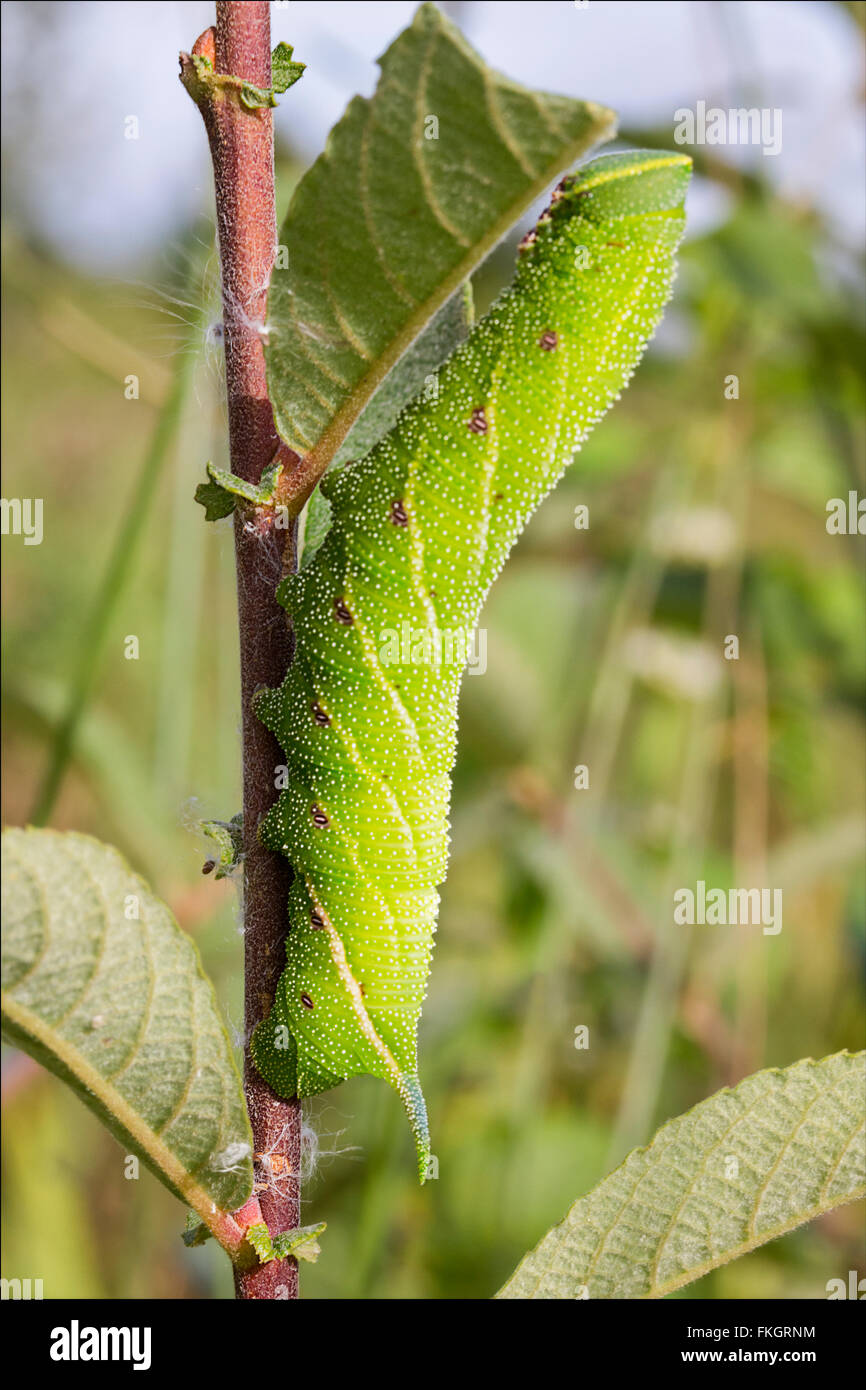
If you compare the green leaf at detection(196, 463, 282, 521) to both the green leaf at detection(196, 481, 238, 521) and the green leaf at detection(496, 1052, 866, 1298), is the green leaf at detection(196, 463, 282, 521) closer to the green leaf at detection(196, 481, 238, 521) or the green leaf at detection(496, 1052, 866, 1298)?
the green leaf at detection(196, 481, 238, 521)

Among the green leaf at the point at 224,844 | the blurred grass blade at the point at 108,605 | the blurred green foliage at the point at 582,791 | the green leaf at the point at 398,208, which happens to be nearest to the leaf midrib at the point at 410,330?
the green leaf at the point at 398,208

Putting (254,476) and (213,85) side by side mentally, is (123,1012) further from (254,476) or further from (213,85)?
(213,85)

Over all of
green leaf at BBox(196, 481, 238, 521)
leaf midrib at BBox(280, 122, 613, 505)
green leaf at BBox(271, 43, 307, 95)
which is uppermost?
green leaf at BBox(271, 43, 307, 95)

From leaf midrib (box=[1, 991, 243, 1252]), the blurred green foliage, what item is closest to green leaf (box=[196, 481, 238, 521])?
leaf midrib (box=[1, 991, 243, 1252])

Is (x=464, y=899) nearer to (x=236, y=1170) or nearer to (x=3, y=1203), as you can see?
(x=3, y=1203)

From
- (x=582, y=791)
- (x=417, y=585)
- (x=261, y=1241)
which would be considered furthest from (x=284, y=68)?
(x=582, y=791)

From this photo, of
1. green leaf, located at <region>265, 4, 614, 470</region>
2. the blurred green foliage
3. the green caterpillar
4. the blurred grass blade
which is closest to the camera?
green leaf, located at <region>265, 4, 614, 470</region>
